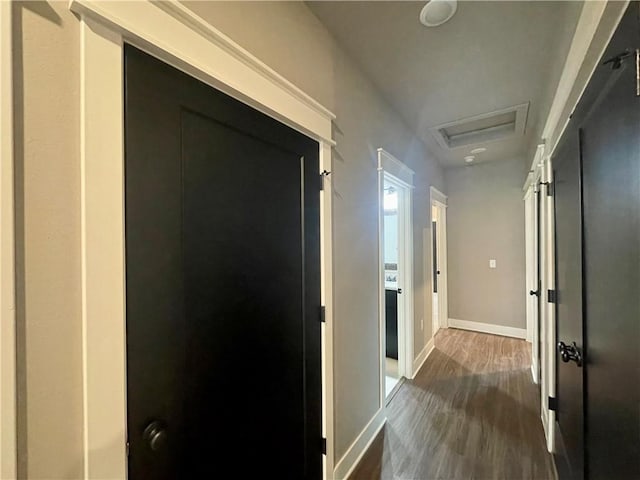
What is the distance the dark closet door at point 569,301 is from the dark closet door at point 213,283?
120cm

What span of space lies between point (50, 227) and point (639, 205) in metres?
1.38

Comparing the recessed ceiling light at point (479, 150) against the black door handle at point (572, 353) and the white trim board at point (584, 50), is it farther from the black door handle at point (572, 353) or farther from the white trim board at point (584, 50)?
the black door handle at point (572, 353)

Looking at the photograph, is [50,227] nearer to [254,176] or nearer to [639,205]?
[254,176]

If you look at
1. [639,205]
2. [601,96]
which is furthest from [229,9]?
[639,205]

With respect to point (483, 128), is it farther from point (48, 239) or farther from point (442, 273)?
point (48, 239)

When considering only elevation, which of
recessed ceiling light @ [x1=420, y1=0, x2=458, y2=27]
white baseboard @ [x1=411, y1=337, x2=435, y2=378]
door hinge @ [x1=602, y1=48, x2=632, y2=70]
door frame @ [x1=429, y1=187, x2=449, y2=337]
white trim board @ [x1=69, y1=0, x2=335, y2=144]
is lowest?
white baseboard @ [x1=411, y1=337, x2=435, y2=378]

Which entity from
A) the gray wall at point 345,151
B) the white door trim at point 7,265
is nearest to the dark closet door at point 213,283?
the white door trim at point 7,265

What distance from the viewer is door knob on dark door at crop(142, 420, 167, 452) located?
0.83 meters

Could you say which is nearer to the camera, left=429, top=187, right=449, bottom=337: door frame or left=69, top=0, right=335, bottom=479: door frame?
left=69, top=0, right=335, bottom=479: door frame

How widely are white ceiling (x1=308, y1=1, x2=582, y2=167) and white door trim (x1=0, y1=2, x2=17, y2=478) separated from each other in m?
1.42

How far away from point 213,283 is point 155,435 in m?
0.47

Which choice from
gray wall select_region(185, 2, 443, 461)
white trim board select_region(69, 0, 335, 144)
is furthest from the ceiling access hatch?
white trim board select_region(69, 0, 335, 144)

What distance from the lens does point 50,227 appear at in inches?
26.4

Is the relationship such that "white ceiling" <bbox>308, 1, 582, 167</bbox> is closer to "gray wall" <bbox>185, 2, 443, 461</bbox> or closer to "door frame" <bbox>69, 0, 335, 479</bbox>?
"gray wall" <bbox>185, 2, 443, 461</bbox>
